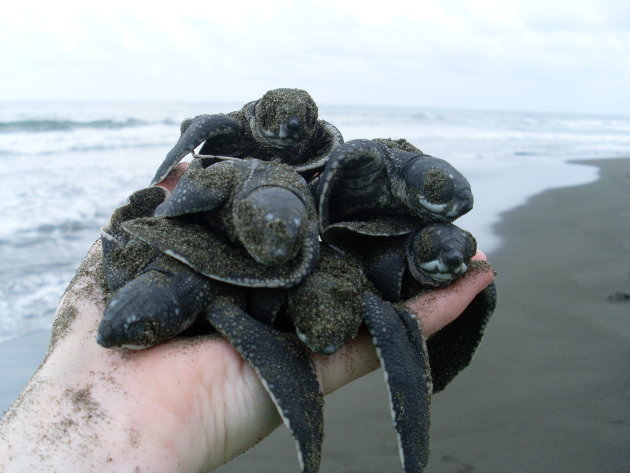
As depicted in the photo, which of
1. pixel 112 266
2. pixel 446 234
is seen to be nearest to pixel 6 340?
pixel 112 266

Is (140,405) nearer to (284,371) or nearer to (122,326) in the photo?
(122,326)

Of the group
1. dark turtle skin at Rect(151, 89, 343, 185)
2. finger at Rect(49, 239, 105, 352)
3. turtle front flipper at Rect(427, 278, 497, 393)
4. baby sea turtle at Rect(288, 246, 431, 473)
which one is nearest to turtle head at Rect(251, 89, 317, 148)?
dark turtle skin at Rect(151, 89, 343, 185)

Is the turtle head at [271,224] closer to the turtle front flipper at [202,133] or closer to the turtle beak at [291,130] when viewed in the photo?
the turtle beak at [291,130]

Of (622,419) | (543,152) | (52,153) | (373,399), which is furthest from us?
(543,152)

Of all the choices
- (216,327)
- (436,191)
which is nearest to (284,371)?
(216,327)

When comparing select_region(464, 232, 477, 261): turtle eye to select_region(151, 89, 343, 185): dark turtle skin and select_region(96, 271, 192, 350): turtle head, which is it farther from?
select_region(96, 271, 192, 350): turtle head

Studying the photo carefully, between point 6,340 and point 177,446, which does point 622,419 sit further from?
point 6,340
